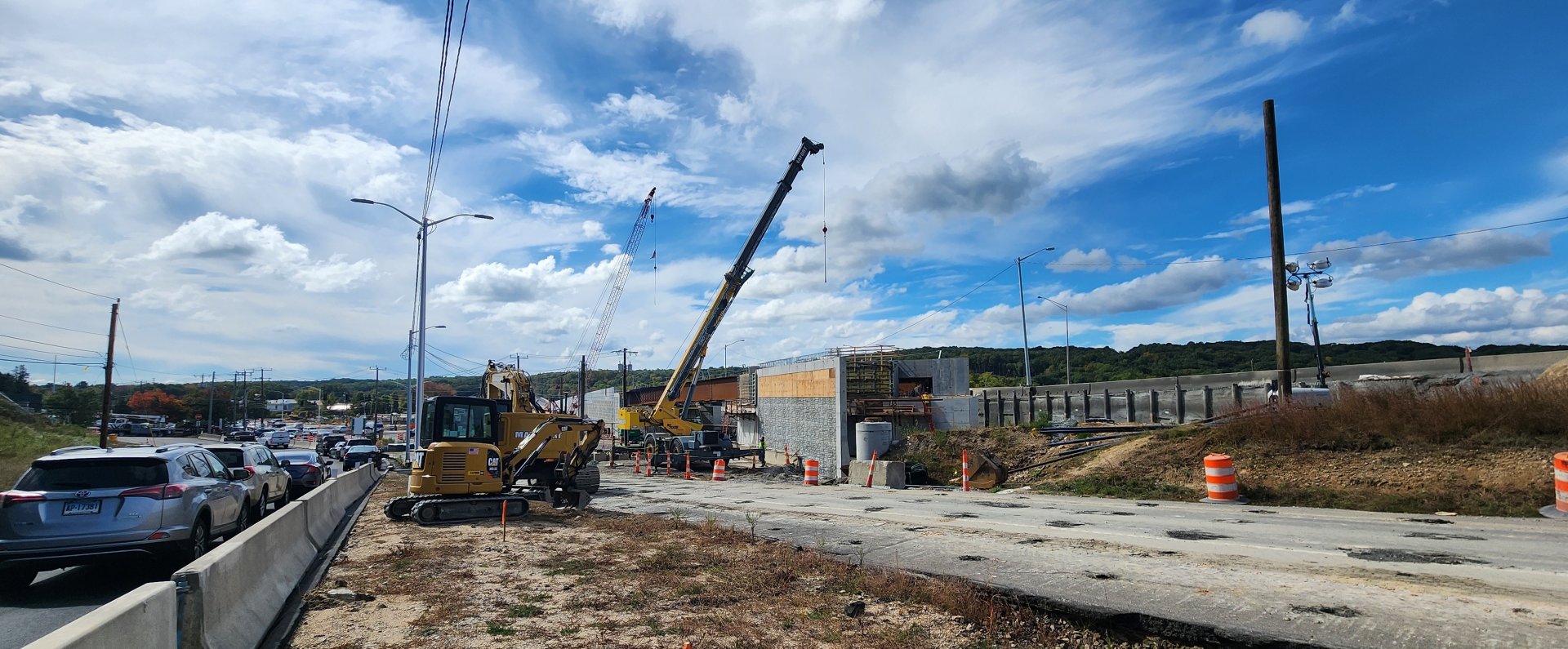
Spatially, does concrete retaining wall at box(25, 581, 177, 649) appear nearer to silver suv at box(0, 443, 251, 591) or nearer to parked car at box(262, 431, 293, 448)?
silver suv at box(0, 443, 251, 591)

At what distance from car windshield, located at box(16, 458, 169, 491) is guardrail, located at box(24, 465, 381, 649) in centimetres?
154

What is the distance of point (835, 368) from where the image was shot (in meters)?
36.4

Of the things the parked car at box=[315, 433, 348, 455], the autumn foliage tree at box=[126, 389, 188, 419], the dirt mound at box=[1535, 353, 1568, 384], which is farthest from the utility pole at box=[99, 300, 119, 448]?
the autumn foliage tree at box=[126, 389, 188, 419]

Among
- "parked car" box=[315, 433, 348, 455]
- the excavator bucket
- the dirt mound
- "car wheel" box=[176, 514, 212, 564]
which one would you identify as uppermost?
the dirt mound

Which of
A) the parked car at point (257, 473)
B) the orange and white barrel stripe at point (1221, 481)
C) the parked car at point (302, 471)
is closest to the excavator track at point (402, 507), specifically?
the parked car at point (257, 473)

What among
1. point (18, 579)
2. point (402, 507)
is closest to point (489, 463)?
point (402, 507)

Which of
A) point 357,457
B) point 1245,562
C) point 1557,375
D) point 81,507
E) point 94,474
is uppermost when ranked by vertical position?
point 1557,375

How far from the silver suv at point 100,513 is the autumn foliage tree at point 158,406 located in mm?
141465

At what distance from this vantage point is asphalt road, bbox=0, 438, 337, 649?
283 inches

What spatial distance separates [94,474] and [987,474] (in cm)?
1903

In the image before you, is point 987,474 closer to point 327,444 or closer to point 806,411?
point 806,411

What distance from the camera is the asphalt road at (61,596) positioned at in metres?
7.19

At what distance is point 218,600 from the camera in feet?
19.3

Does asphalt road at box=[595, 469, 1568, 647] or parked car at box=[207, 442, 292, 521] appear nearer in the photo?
asphalt road at box=[595, 469, 1568, 647]
